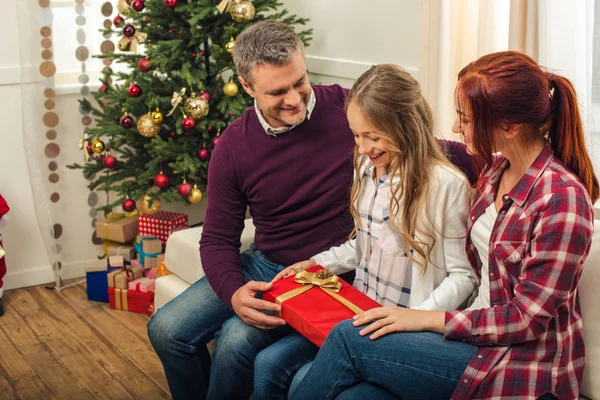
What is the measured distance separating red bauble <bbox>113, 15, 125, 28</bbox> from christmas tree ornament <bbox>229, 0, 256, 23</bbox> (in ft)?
1.96

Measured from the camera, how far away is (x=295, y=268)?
6.65ft

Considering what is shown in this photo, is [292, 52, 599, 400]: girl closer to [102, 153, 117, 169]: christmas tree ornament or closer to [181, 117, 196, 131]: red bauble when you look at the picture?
[181, 117, 196, 131]: red bauble

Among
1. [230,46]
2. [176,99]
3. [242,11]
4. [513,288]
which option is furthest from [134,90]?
[513,288]

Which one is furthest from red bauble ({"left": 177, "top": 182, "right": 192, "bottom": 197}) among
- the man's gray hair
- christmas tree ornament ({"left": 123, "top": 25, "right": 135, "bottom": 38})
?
the man's gray hair

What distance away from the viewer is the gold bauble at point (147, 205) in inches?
128

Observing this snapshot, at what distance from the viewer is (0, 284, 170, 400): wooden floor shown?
2.62 metres

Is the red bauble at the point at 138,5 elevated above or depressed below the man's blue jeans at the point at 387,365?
above

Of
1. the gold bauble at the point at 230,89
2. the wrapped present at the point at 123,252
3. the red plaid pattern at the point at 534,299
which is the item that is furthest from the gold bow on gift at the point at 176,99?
the red plaid pattern at the point at 534,299

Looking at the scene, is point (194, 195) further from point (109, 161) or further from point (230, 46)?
point (230, 46)

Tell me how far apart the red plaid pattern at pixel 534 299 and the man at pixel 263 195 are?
0.66 m

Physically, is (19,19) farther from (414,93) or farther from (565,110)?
(565,110)

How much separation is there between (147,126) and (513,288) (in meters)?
1.96

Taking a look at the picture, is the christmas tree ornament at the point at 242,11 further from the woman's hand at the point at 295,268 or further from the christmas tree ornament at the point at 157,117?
the woman's hand at the point at 295,268

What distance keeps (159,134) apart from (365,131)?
5.39 feet
